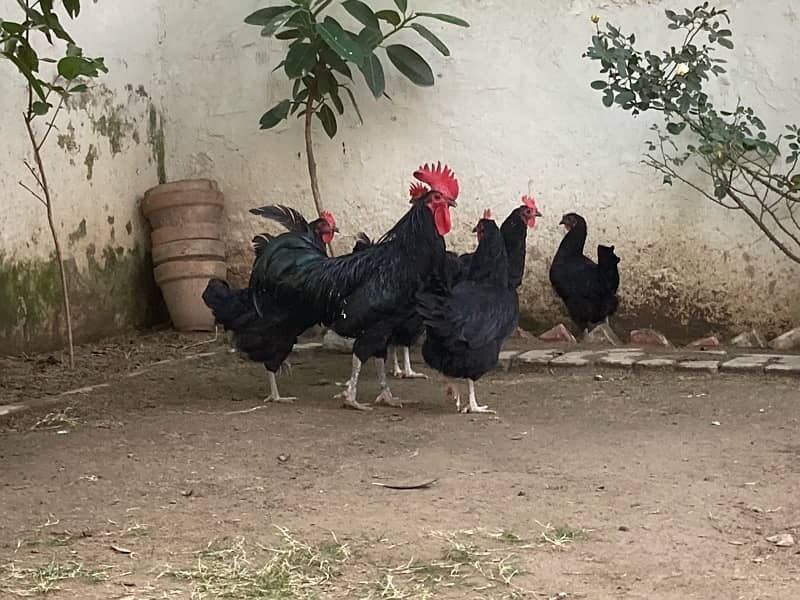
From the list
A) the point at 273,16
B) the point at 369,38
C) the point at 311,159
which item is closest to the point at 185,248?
the point at 311,159

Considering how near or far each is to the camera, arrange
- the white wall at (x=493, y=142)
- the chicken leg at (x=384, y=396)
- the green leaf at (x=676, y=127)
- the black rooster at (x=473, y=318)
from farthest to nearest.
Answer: the white wall at (x=493, y=142), the green leaf at (x=676, y=127), the chicken leg at (x=384, y=396), the black rooster at (x=473, y=318)

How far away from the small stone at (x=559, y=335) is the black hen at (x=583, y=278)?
11 cm

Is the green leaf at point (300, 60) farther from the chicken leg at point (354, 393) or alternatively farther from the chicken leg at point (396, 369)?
the chicken leg at point (354, 393)

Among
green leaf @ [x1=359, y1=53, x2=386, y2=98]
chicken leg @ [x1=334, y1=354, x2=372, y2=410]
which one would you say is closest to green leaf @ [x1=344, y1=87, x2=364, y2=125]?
green leaf @ [x1=359, y1=53, x2=386, y2=98]

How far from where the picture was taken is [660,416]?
16.5 feet

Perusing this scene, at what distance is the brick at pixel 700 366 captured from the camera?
6.13m

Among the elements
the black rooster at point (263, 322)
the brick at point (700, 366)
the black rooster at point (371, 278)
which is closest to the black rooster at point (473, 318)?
the black rooster at point (371, 278)

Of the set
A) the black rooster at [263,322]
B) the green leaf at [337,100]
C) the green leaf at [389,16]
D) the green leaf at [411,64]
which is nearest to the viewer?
the black rooster at [263,322]

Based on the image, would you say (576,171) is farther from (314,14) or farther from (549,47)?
(314,14)

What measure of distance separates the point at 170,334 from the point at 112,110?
1.75m

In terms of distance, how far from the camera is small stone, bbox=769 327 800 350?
6964 mm

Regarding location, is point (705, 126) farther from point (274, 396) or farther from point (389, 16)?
point (274, 396)

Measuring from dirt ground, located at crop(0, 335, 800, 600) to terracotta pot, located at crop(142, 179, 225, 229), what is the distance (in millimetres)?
2484

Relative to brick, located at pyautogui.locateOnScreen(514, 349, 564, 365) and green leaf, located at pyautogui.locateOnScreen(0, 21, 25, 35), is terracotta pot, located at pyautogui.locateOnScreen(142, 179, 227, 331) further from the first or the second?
green leaf, located at pyautogui.locateOnScreen(0, 21, 25, 35)
